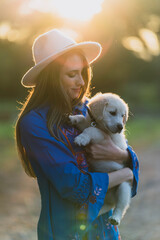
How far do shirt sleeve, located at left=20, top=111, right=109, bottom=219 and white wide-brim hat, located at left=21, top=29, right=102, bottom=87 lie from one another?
1.28 ft

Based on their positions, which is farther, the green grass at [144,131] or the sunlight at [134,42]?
the green grass at [144,131]

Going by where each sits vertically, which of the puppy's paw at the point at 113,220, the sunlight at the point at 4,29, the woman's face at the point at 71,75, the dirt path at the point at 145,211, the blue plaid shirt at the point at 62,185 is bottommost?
the dirt path at the point at 145,211

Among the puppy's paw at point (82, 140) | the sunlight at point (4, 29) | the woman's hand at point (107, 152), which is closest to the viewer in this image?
the puppy's paw at point (82, 140)

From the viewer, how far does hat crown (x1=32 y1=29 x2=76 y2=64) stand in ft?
8.25

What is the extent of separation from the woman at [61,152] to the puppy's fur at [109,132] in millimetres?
77

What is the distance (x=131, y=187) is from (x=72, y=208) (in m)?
0.64

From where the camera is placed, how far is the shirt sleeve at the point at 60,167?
7.09 feet

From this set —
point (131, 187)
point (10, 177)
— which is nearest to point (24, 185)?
point (10, 177)

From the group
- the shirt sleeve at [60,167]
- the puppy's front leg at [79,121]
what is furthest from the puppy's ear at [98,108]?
the shirt sleeve at [60,167]

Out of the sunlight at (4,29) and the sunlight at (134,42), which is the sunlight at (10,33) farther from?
the sunlight at (134,42)

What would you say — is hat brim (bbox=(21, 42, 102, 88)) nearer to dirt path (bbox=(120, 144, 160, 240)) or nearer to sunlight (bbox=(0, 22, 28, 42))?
dirt path (bbox=(120, 144, 160, 240))

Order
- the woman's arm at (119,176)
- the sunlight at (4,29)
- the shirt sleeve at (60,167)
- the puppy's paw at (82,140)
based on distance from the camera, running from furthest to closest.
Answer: the sunlight at (4,29), the puppy's paw at (82,140), the woman's arm at (119,176), the shirt sleeve at (60,167)

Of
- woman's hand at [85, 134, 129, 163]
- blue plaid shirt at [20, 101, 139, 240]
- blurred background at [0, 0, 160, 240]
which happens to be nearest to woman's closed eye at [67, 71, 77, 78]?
blue plaid shirt at [20, 101, 139, 240]

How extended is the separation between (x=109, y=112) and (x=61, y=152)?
0.87 m
